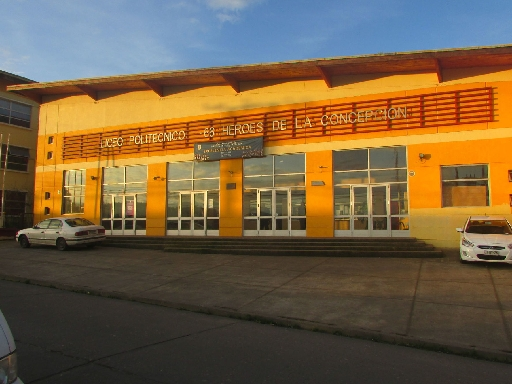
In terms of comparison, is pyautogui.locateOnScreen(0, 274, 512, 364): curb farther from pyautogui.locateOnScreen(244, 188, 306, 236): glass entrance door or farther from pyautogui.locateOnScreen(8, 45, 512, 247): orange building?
pyautogui.locateOnScreen(8, 45, 512, 247): orange building

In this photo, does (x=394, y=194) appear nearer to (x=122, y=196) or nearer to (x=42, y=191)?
(x=122, y=196)

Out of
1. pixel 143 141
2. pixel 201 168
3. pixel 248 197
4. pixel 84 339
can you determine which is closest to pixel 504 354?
pixel 84 339

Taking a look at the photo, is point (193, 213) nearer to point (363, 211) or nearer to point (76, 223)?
point (76, 223)

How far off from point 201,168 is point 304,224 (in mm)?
5921

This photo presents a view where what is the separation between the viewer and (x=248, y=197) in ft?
61.4

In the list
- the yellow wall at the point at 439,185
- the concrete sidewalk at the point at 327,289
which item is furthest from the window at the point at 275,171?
the yellow wall at the point at 439,185

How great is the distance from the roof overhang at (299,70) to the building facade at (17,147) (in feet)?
24.0

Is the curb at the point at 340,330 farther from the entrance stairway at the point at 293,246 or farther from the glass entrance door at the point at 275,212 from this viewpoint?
the glass entrance door at the point at 275,212

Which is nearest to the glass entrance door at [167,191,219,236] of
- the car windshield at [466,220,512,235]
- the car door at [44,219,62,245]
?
the car door at [44,219,62,245]

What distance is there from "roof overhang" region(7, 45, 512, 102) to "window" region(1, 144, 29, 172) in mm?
7849

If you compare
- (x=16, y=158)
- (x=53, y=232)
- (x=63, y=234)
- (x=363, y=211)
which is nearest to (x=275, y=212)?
(x=363, y=211)

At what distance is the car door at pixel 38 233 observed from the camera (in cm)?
1792

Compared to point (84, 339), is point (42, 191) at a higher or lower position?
higher

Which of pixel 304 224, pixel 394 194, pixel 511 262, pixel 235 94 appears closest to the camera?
pixel 511 262
